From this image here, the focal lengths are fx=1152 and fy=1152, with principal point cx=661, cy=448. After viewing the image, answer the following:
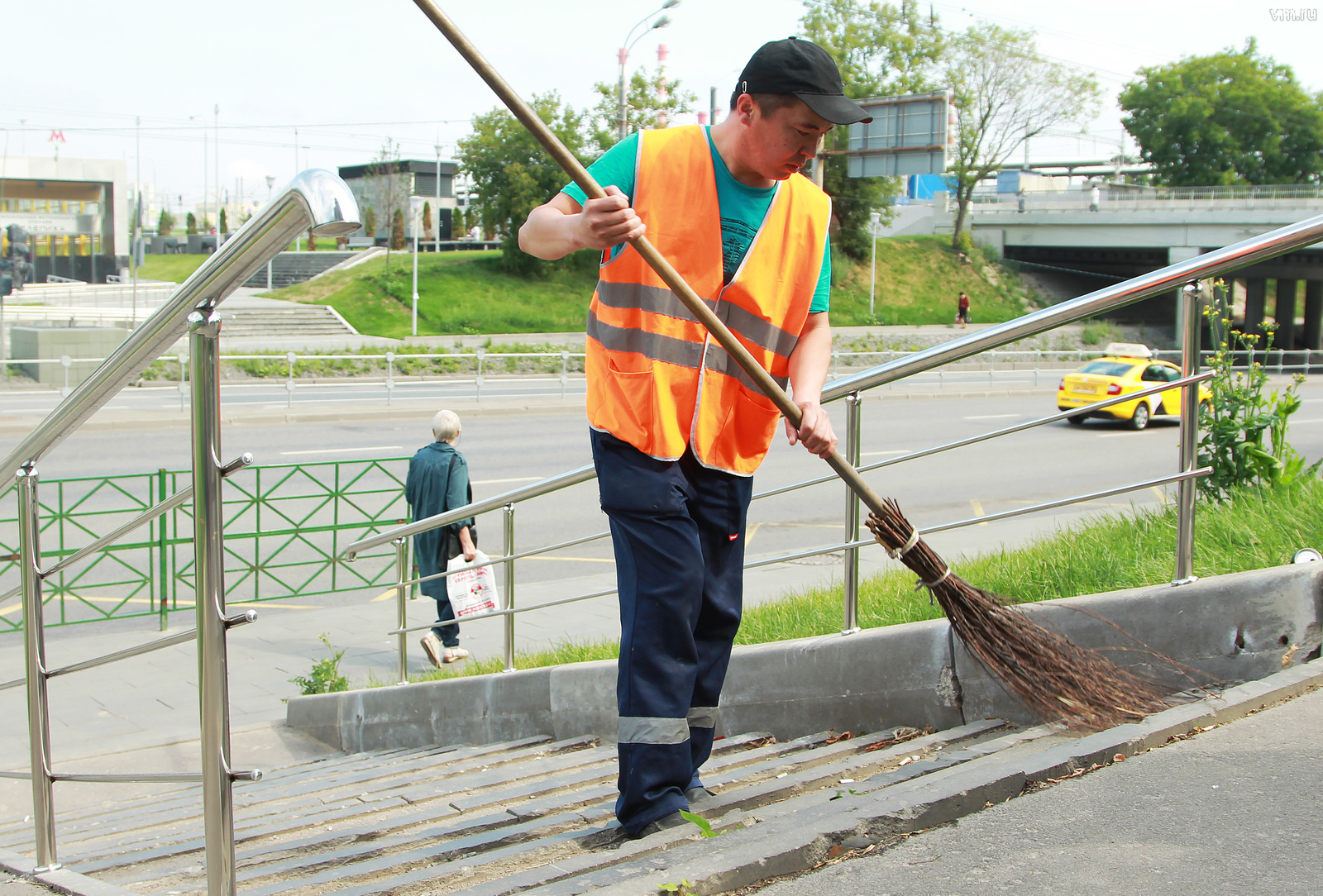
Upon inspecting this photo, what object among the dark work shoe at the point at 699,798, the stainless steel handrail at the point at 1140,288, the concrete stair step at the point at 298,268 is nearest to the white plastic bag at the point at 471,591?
the stainless steel handrail at the point at 1140,288

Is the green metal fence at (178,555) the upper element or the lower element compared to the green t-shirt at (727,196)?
lower

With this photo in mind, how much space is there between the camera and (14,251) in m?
34.5

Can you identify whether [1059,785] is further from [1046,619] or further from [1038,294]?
[1038,294]

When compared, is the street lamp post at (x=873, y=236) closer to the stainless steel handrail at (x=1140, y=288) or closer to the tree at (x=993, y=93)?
the tree at (x=993, y=93)

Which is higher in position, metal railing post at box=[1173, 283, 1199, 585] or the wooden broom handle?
the wooden broom handle

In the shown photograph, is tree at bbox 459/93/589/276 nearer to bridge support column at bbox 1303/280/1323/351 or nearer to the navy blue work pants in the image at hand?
bridge support column at bbox 1303/280/1323/351

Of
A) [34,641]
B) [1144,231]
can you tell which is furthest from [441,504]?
[1144,231]

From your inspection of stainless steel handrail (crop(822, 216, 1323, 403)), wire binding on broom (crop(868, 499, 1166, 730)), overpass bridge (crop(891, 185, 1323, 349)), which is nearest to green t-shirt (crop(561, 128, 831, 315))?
stainless steel handrail (crop(822, 216, 1323, 403))

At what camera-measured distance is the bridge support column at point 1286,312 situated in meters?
52.3

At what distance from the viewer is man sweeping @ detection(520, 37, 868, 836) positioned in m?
2.56

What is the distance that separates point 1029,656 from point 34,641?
2.55 m

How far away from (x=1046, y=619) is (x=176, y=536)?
7.34 meters

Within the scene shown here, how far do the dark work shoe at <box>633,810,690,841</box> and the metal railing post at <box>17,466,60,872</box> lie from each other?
1512 millimetres

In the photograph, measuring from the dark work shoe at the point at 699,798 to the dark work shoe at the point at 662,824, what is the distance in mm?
74
